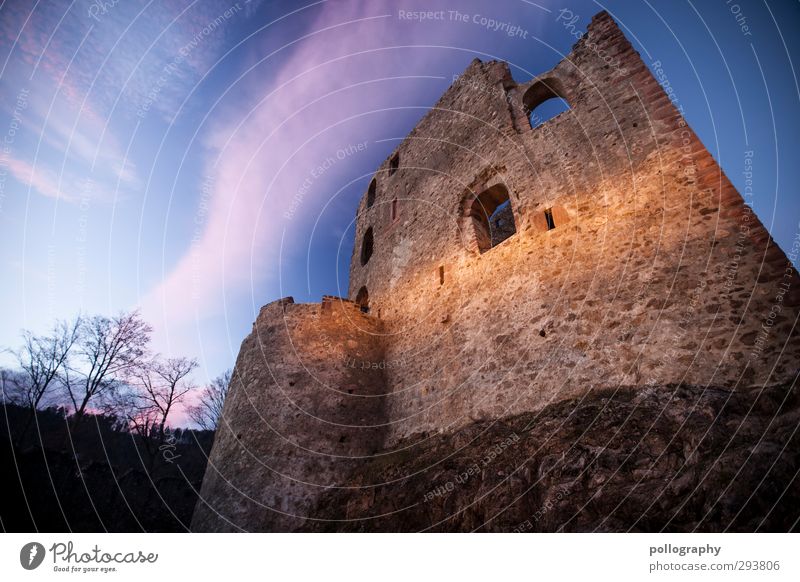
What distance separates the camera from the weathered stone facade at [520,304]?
15.8ft

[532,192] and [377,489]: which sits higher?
[532,192]

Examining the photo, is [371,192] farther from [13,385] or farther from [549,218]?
[13,385]

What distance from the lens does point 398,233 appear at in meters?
12.2

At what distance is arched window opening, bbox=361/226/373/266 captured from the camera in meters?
14.4

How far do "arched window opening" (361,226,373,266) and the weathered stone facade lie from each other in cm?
240

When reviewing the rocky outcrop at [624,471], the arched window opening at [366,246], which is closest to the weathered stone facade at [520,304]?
the rocky outcrop at [624,471]

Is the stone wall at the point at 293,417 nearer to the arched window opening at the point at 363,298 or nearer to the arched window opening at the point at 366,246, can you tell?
the arched window opening at the point at 363,298

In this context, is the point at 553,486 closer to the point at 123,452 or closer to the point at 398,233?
the point at 398,233

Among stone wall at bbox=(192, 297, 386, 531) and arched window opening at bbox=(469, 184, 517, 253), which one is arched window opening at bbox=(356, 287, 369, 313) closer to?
stone wall at bbox=(192, 297, 386, 531)

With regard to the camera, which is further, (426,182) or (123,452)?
(123,452)

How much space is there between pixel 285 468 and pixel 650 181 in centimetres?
944

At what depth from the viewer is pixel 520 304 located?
7.04m
